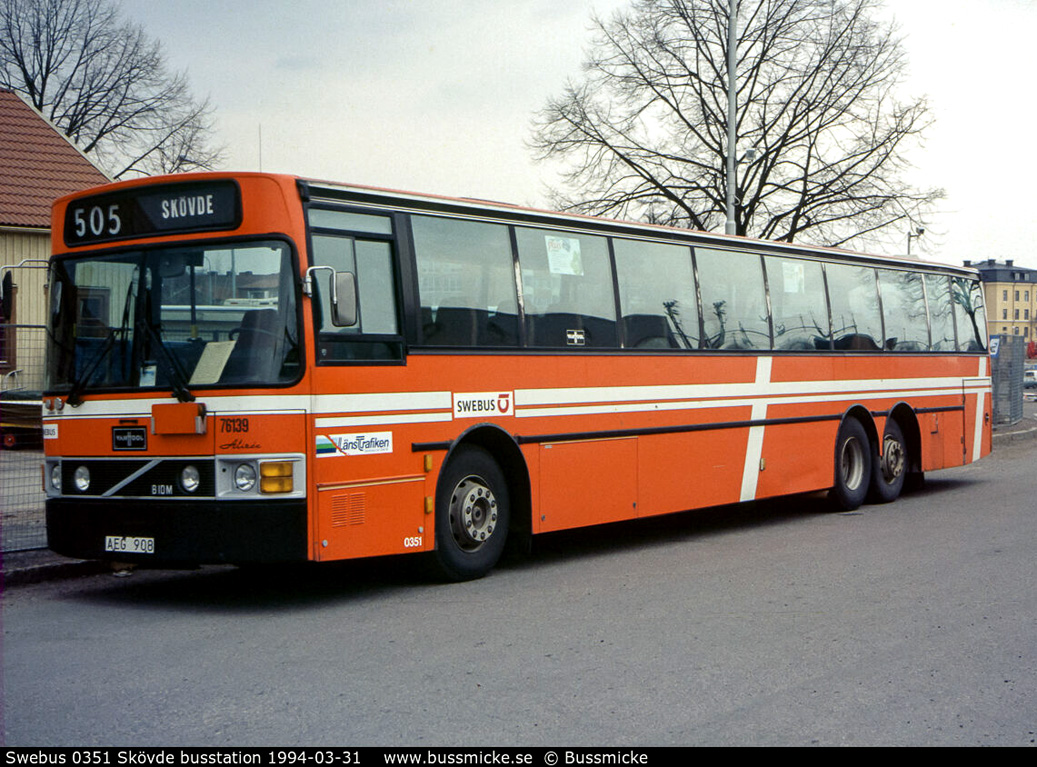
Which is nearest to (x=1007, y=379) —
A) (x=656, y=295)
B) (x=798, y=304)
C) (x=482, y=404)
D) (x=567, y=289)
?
(x=798, y=304)

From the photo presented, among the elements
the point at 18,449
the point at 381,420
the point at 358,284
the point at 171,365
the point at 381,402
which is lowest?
the point at 18,449

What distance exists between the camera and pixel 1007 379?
33.2 m

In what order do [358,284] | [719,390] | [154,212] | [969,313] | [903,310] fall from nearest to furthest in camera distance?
[154,212]
[358,284]
[719,390]
[903,310]
[969,313]

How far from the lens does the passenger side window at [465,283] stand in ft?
31.0

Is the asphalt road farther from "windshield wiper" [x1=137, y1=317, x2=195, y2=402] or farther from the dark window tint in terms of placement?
the dark window tint

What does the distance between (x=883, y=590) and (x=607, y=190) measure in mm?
27711

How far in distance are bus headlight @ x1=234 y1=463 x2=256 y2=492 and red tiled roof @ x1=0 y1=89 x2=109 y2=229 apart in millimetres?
17299

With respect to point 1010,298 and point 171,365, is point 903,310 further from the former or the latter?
point 1010,298

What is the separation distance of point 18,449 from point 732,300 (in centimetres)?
691

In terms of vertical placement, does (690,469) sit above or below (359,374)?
below

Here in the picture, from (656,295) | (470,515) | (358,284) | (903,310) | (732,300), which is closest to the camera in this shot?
(358,284)

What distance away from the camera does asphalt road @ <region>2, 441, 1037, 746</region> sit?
17.6 ft

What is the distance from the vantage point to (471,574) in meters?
Result: 9.63

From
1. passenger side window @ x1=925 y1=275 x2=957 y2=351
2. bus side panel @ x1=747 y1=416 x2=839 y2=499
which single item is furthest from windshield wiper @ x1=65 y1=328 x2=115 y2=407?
passenger side window @ x1=925 y1=275 x2=957 y2=351
